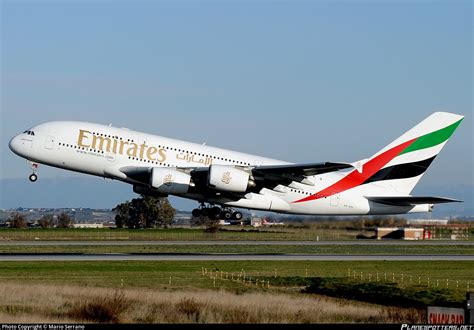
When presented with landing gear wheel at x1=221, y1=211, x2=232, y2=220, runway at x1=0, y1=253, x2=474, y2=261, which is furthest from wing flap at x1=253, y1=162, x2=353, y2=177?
landing gear wheel at x1=221, y1=211, x2=232, y2=220

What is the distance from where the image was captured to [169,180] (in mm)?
50875

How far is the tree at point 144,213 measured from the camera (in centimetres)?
11350

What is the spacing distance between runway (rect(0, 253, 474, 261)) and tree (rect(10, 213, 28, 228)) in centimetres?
5788

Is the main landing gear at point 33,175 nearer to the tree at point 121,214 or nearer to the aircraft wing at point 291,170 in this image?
the aircraft wing at point 291,170

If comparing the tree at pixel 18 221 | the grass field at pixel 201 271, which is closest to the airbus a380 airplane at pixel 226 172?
the grass field at pixel 201 271

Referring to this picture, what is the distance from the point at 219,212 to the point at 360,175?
29.6 feet

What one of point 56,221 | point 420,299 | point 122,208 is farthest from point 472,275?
point 122,208

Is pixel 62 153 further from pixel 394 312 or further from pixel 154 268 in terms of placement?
pixel 394 312

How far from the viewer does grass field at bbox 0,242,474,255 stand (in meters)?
50.3

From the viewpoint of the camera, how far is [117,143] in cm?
5153

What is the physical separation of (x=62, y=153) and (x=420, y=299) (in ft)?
84.9

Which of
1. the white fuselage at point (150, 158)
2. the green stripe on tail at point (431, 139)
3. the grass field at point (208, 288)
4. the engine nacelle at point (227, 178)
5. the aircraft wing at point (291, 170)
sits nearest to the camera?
the grass field at point (208, 288)

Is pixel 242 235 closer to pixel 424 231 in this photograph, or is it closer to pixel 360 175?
pixel 424 231

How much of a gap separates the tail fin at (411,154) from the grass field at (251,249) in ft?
13.8
